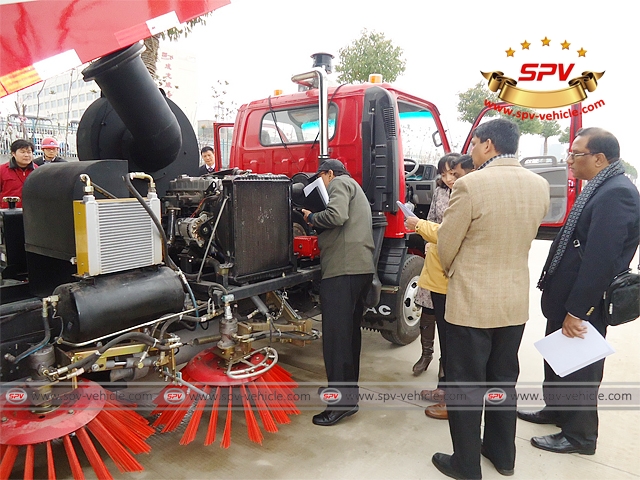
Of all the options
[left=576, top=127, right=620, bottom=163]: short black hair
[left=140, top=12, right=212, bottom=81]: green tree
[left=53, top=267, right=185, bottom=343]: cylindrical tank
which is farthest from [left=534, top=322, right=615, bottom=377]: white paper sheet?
[left=140, top=12, right=212, bottom=81]: green tree

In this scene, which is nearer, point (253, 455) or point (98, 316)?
point (98, 316)

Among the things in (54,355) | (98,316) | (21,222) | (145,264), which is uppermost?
(21,222)

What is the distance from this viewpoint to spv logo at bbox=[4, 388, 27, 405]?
1905mm

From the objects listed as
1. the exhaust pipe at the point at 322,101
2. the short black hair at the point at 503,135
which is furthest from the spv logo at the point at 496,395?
the exhaust pipe at the point at 322,101

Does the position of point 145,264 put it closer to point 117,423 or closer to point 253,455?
point 117,423

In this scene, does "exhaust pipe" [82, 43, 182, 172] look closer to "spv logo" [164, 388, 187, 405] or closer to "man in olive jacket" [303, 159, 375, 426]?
"man in olive jacket" [303, 159, 375, 426]

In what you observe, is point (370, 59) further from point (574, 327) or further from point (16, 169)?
point (574, 327)

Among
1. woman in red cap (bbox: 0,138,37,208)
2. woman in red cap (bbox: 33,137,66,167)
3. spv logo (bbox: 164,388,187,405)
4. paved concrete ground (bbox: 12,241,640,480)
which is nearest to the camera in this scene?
paved concrete ground (bbox: 12,241,640,480)

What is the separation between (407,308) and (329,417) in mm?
1364

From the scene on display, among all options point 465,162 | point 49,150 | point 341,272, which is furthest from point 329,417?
point 49,150

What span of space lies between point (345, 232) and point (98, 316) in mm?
1446

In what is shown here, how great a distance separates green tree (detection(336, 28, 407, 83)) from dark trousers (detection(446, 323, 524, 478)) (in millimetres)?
9356

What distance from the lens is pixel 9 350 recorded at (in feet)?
6.19

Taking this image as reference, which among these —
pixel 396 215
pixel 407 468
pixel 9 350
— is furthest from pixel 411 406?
pixel 9 350
